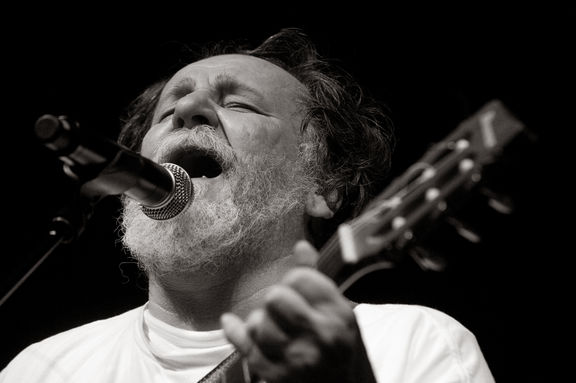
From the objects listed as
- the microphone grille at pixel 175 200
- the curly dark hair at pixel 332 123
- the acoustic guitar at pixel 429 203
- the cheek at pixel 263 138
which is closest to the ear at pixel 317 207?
the curly dark hair at pixel 332 123

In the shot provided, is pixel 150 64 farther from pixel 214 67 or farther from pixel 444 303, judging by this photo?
pixel 444 303

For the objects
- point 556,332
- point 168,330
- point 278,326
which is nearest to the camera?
point 278,326

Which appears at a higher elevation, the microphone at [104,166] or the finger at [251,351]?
the microphone at [104,166]

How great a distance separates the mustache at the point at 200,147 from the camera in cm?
159

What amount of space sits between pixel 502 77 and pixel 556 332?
767mm

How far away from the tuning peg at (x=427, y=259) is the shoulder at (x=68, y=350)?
1081mm

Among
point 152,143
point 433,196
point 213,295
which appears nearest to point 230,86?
point 152,143

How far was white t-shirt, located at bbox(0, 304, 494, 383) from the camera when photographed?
1.36m

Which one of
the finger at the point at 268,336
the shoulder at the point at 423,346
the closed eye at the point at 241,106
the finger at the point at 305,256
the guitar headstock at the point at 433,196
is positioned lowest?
the shoulder at the point at 423,346

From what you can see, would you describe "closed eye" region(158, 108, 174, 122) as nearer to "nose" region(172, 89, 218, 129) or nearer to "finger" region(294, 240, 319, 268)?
"nose" region(172, 89, 218, 129)

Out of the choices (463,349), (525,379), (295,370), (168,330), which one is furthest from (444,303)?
(295,370)

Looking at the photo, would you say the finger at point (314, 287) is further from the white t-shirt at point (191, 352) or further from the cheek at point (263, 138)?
the cheek at point (263, 138)

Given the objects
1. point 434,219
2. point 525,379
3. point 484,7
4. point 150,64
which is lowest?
point 525,379

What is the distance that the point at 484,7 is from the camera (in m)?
1.80
